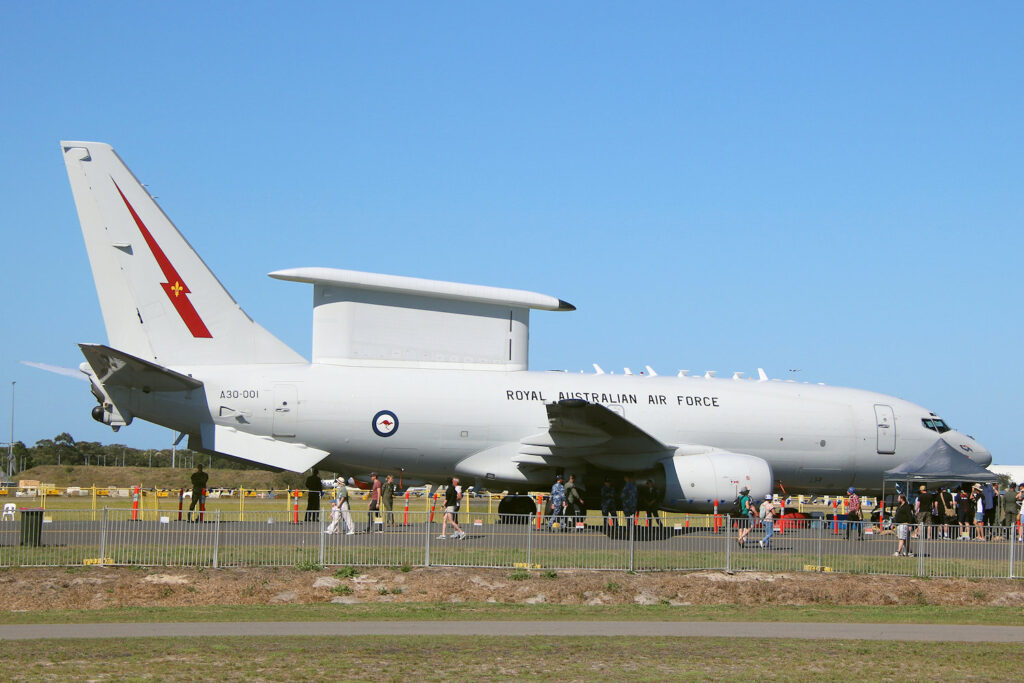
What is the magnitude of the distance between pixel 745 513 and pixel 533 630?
1380 cm

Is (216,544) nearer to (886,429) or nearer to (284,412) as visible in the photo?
(284,412)

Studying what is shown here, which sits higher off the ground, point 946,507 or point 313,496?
point 313,496

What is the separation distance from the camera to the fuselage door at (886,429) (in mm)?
32344

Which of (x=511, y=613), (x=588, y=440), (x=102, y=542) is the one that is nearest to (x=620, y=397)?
(x=588, y=440)

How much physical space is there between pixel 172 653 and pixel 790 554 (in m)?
12.9

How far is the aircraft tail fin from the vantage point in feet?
92.8

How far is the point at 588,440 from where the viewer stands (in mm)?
28906

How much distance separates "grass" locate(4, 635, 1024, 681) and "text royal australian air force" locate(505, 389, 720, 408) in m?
16.2

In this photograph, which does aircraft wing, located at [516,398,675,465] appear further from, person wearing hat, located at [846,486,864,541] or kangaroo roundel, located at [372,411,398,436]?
person wearing hat, located at [846,486,864,541]

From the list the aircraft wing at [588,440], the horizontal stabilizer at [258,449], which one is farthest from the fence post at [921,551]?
the horizontal stabilizer at [258,449]

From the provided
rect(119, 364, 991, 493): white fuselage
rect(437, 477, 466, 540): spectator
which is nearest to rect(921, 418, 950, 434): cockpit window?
rect(119, 364, 991, 493): white fuselage

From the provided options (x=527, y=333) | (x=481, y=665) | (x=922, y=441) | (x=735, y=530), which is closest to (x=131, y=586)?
(x=481, y=665)

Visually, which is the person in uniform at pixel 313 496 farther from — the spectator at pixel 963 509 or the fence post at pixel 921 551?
the spectator at pixel 963 509

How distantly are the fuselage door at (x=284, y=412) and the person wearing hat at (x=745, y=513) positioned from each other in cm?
1120
